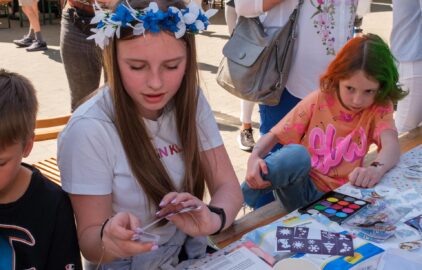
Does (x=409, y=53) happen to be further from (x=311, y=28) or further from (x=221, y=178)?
(x=221, y=178)

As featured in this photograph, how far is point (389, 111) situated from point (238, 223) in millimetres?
770

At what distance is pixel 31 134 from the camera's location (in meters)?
1.20

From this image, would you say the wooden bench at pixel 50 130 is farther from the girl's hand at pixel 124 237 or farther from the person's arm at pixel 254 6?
the girl's hand at pixel 124 237

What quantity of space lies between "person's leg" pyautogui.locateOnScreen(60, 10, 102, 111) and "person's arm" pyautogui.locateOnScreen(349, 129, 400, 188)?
1428 mm

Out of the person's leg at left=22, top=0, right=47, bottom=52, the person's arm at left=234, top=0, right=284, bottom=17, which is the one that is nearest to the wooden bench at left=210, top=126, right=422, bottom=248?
the person's arm at left=234, top=0, right=284, bottom=17

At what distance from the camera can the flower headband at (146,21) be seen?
126 centimetres

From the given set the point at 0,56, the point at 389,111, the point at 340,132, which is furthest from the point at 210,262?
the point at 0,56

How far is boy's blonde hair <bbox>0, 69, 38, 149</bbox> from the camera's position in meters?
1.12

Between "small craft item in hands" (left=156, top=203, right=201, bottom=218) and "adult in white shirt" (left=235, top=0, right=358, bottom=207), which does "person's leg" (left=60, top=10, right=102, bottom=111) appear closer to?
"adult in white shirt" (left=235, top=0, right=358, bottom=207)

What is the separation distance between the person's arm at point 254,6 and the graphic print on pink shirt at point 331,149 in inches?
22.9

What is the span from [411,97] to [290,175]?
51.6 inches

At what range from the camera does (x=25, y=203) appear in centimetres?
116

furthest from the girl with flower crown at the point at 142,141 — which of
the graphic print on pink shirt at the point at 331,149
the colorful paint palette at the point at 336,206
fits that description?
the graphic print on pink shirt at the point at 331,149

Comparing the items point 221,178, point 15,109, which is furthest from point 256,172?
point 15,109
